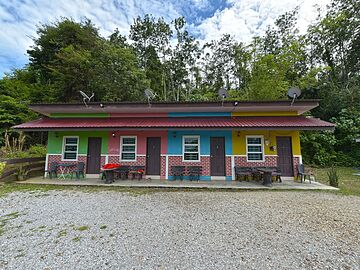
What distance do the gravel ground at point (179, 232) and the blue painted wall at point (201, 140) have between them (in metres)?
3.50

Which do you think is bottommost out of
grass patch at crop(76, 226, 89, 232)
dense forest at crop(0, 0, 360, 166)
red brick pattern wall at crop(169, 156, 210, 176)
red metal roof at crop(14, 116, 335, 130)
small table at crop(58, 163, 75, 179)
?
grass patch at crop(76, 226, 89, 232)

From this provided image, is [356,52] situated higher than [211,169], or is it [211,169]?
[356,52]

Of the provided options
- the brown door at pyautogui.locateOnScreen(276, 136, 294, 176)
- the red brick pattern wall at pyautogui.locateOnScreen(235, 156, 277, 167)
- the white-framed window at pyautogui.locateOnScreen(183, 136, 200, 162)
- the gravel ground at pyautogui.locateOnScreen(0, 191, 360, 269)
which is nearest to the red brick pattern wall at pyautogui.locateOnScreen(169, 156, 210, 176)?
the white-framed window at pyautogui.locateOnScreen(183, 136, 200, 162)

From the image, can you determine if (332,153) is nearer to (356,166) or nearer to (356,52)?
(356,166)

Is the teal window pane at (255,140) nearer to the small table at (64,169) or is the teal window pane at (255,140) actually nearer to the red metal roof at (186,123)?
the red metal roof at (186,123)

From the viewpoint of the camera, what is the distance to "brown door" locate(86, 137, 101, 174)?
9.43 meters

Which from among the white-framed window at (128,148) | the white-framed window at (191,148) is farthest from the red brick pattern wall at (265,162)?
the white-framed window at (128,148)

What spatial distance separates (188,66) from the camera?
76.0 feet

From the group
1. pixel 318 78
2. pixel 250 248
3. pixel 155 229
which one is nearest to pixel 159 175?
pixel 155 229

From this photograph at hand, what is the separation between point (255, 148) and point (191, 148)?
351 cm

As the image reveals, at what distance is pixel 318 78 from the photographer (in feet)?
58.3

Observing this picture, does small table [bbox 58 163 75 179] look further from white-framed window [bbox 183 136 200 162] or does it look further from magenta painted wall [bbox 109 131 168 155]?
white-framed window [bbox 183 136 200 162]

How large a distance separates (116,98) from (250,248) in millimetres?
16863

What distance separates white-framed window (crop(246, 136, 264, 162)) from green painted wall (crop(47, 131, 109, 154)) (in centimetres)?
800
